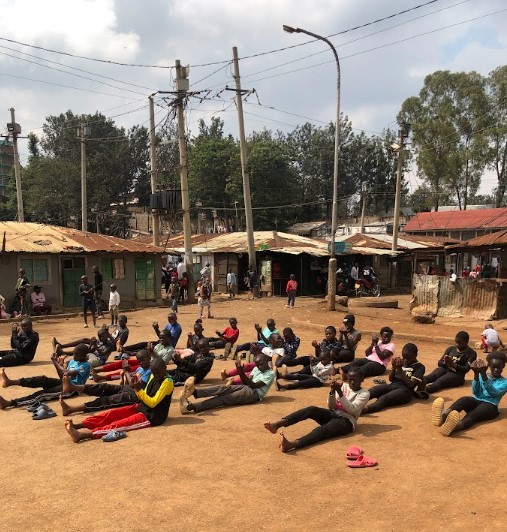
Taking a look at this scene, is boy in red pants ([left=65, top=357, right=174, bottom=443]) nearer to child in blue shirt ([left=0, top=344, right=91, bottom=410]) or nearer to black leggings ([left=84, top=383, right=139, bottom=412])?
black leggings ([left=84, top=383, right=139, bottom=412])

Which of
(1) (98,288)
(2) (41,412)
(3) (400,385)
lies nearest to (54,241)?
(1) (98,288)

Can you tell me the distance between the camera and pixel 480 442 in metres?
6.68

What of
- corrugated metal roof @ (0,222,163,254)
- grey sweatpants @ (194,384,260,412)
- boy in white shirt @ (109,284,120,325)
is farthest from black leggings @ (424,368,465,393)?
corrugated metal roof @ (0,222,163,254)

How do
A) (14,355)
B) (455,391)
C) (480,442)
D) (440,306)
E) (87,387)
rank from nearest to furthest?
(480,442), (87,387), (455,391), (14,355), (440,306)

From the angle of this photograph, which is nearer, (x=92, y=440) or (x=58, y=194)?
(x=92, y=440)

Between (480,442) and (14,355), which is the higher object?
(14,355)

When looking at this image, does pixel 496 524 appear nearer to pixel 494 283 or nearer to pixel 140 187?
pixel 494 283

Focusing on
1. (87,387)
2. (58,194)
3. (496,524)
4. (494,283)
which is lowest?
(496,524)

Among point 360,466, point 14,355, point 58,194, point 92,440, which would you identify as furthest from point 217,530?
point 58,194

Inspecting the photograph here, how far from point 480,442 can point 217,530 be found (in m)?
3.71

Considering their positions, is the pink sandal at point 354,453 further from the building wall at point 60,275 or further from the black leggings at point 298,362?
the building wall at point 60,275

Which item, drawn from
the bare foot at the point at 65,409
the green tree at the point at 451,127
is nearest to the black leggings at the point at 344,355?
the bare foot at the point at 65,409

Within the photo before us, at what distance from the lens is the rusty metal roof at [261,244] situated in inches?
1182

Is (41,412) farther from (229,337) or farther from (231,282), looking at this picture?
(231,282)
